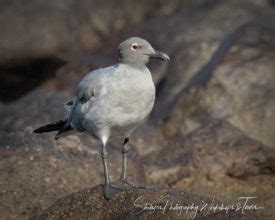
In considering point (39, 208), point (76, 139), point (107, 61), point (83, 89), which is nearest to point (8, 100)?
point (107, 61)

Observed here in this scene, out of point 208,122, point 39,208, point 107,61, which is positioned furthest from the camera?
point 107,61

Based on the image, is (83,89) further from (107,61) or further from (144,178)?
(107,61)

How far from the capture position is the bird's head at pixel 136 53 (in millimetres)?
10266

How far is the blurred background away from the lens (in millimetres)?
12688

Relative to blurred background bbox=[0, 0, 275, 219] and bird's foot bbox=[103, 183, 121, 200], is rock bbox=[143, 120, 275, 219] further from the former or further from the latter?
bird's foot bbox=[103, 183, 121, 200]

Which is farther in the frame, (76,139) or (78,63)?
(78,63)

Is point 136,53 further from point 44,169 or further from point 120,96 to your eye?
point 44,169

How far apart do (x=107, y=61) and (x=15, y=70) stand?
2.17 metres

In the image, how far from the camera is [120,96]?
393 inches

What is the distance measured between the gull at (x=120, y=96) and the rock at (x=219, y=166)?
2821 mm

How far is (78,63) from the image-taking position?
19953 millimetres

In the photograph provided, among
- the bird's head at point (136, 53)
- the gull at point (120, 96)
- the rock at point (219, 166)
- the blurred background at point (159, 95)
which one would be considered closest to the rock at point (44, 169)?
the blurred background at point (159, 95)

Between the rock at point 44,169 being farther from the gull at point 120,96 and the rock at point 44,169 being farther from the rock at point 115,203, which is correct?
the gull at point 120,96

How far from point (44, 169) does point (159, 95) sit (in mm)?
5548
